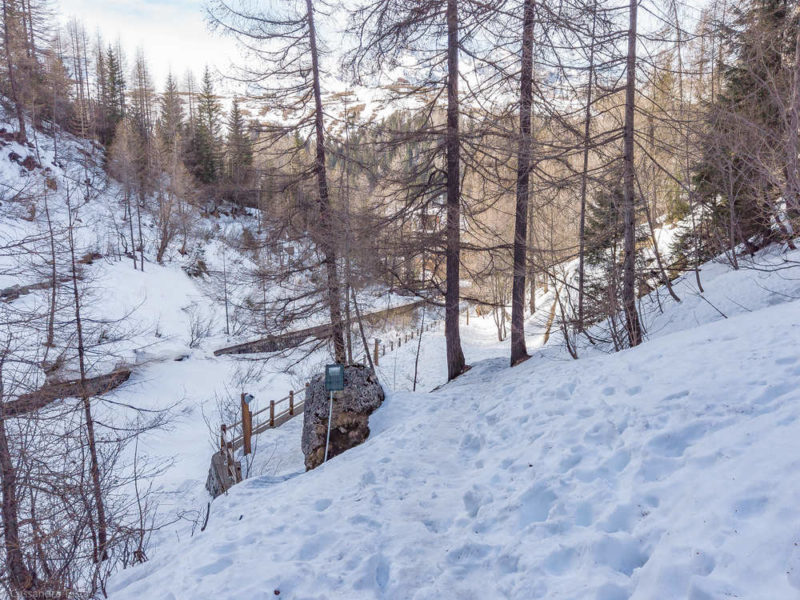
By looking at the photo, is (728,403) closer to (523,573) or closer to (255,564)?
(523,573)

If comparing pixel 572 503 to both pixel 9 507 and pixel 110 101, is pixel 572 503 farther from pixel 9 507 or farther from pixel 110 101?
pixel 110 101

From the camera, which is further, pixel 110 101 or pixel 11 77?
pixel 110 101

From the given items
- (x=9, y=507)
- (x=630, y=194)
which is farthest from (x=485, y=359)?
(x=9, y=507)

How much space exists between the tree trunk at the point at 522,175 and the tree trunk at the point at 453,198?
1.31 m

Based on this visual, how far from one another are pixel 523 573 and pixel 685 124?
7.23 metres

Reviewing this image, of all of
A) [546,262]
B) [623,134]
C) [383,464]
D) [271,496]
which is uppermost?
[623,134]

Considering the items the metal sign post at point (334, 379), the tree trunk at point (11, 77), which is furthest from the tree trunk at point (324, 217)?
the tree trunk at point (11, 77)

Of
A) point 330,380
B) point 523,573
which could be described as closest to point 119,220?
point 330,380

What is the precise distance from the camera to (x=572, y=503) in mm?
3402

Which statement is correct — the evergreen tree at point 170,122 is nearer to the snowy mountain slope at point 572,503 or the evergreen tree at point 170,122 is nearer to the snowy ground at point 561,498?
the snowy ground at point 561,498

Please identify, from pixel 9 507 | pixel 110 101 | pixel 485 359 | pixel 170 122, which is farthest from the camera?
pixel 110 101

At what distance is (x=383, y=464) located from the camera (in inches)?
212

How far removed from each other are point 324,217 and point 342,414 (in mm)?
5299

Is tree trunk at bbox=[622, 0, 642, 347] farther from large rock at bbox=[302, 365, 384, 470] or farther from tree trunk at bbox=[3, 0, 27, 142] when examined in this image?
tree trunk at bbox=[3, 0, 27, 142]
